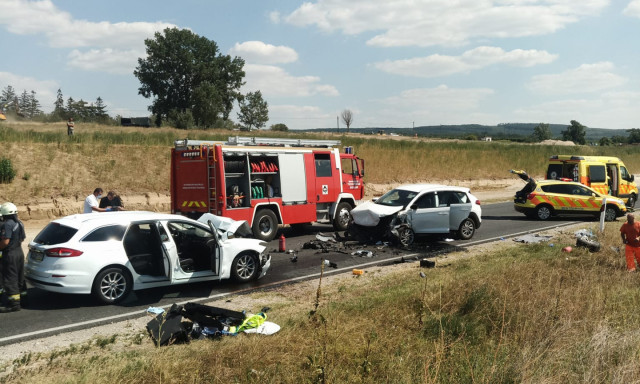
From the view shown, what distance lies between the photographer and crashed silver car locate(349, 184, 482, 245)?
13.8 meters

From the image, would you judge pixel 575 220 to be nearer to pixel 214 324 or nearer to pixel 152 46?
pixel 214 324

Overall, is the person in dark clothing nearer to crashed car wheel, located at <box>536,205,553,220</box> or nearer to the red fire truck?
the red fire truck

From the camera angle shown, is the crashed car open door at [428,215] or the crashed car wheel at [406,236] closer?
the crashed car wheel at [406,236]

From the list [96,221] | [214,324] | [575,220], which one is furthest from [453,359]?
[575,220]

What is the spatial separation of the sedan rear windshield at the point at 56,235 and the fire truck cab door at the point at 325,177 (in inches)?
360

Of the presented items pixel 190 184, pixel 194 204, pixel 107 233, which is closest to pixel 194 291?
pixel 107 233

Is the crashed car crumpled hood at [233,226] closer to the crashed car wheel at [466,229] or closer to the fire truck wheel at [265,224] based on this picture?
the fire truck wheel at [265,224]

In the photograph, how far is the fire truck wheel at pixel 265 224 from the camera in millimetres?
14844

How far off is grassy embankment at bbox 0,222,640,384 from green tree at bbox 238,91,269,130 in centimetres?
9120

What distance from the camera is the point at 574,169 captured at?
22438 millimetres

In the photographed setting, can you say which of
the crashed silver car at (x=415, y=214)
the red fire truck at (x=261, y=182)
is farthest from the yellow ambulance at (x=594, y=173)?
the red fire truck at (x=261, y=182)

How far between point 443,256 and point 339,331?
698cm

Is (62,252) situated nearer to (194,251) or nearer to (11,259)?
(11,259)

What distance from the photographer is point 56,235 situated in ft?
27.8
